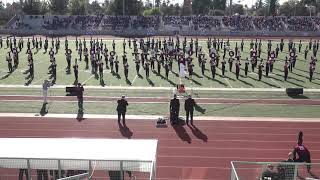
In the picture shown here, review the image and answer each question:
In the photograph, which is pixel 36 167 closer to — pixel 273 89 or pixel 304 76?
pixel 273 89

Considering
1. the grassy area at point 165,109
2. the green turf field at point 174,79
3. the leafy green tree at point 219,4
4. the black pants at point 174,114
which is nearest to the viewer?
the black pants at point 174,114

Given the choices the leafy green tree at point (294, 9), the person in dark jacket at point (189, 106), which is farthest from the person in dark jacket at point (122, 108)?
the leafy green tree at point (294, 9)

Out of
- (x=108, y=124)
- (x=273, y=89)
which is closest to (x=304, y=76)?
(x=273, y=89)

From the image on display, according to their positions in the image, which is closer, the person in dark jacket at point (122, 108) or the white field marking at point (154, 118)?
the person in dark jacket at point (122, 108)

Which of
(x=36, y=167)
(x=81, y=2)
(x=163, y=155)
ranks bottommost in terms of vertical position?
(x=163, y=155)

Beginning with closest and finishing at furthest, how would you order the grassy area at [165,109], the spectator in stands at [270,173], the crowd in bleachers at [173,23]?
1. the spectator in stands at [270,173]
2. the grassy area at [165,109]
3. the crowd in bleachers at [173,23]

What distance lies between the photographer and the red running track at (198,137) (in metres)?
10.6

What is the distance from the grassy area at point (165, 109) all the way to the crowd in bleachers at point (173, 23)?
39.0 metres

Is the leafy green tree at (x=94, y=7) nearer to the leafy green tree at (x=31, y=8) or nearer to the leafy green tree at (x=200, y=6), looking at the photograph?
the leafy green tree at (x=200, y=6)

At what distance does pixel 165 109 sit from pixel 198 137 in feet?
12.3

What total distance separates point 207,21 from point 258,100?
135 ft

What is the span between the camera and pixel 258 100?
1798 centimetres

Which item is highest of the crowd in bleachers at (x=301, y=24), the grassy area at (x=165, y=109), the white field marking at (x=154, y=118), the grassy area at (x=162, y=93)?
the crowd in bleachers at (x=301, y=24)

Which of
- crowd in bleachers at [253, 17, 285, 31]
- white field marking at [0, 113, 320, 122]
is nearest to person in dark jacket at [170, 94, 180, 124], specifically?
white field marking at [0, 113, 320, 122]
